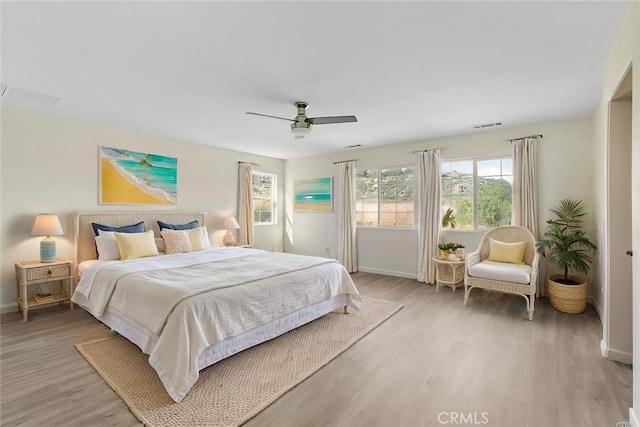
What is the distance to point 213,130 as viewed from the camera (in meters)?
4.52

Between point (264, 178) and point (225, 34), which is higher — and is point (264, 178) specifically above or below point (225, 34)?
below

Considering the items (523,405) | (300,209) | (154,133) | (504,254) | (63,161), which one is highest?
(154,133)

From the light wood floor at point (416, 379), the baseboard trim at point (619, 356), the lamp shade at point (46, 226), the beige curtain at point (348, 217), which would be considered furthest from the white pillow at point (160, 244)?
the baseboard trim at point (619, 356)

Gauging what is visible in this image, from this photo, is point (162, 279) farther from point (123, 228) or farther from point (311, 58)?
point (311, 58)

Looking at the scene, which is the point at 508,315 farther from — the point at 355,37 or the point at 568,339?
the point at 355,37

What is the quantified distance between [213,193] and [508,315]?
16.2 feet

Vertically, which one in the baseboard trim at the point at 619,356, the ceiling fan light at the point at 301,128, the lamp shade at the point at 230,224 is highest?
the ceiling fan light at the point at 301,128

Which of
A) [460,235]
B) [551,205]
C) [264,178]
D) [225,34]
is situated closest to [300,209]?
[264,178]

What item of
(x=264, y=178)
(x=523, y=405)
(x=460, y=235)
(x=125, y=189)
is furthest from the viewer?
(x=264, y=178)

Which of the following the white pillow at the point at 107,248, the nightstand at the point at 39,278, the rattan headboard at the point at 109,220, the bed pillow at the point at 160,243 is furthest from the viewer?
the bed pillow at the point at 160,243

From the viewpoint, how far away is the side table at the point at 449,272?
15.1 feet

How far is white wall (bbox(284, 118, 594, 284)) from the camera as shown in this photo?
13.2 feet

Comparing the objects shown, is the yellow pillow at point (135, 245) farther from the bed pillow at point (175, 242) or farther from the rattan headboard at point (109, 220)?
the rattan headboard at point (109, 220)

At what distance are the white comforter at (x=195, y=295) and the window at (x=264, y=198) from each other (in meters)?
2.86
